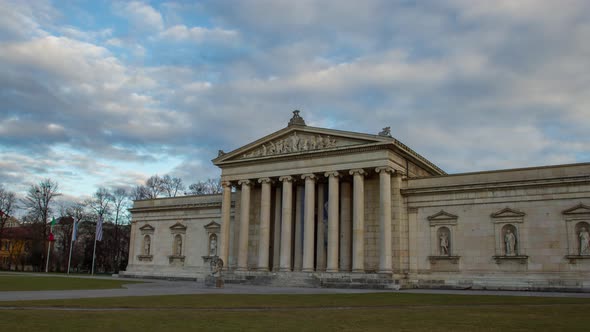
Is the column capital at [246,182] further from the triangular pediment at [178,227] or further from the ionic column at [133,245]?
the ionic column at [133,245]

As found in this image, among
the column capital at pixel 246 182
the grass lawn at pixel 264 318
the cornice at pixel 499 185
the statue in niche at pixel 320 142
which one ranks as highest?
the statue in niche at pixel 320 142

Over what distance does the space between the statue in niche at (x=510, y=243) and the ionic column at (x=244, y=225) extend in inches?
927

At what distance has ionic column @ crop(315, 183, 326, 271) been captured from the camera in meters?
50.0

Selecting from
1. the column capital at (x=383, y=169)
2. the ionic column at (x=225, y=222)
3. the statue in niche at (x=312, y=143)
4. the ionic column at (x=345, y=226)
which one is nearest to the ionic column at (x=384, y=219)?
the column capital at (x=383, y=169)

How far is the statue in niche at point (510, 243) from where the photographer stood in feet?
141

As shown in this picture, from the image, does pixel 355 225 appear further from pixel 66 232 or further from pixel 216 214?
pixel 66 232

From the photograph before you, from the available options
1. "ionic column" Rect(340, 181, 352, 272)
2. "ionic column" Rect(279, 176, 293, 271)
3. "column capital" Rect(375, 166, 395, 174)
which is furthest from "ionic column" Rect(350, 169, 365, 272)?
"ionic column" Rect(279, 176, 293, 271)

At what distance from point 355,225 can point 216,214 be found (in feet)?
66.3

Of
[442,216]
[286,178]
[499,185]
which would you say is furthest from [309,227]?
[499,185]

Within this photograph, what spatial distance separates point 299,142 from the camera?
167ft

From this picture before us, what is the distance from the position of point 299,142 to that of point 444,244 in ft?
52.4

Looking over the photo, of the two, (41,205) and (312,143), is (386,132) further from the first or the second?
(41,205)

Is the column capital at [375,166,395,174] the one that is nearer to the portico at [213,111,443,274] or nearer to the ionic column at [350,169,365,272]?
the portico at [213,111,443,274]

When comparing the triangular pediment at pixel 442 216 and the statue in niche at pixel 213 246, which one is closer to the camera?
the triangular pediment at pixel 442 216
